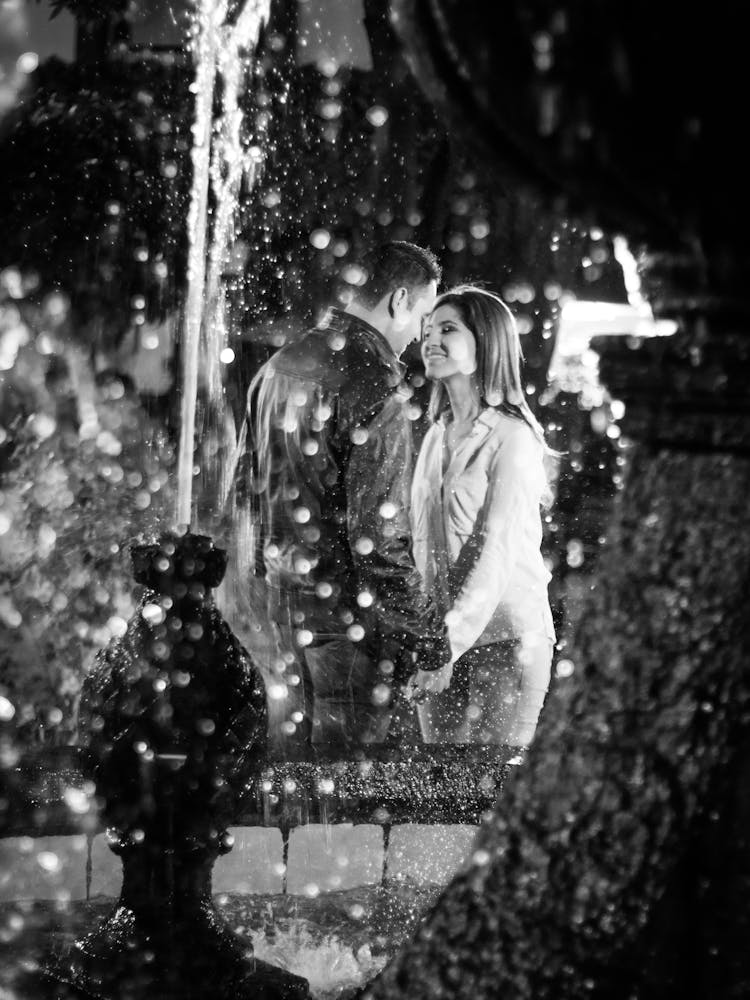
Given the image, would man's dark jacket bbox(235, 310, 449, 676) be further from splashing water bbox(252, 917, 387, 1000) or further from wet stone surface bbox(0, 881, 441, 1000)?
splashing water bbox(252, 917, 387, 1000)

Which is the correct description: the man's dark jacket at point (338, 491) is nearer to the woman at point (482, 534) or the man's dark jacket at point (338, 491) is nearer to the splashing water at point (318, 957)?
the woman at point (482, 534)

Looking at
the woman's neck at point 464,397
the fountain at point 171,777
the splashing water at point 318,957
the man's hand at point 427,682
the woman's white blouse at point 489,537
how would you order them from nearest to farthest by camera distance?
the fountain at point 171,777, the splashing water at point 318,957, the woman's white blouse at point 489,537, the man's hand at point 427,682, the woman's neck at point 464,397

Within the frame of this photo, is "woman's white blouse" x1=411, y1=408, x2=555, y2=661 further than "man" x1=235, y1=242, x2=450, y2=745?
Yes

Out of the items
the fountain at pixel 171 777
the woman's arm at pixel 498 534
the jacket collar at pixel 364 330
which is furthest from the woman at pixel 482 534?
the fountain at pixel 171 777

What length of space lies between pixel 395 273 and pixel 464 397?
646mm

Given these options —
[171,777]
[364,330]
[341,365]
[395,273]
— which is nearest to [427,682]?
[341,365]

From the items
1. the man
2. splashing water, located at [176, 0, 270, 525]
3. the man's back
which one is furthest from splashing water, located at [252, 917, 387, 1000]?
splashing water, located at [176, 0, 270, 525]

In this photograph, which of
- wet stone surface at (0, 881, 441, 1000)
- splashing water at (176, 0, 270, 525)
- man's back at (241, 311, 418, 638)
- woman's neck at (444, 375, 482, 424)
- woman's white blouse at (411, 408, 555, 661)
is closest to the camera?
wet stone surface at (0, 881, 441, 1000)

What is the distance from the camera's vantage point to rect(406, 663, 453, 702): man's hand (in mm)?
4836

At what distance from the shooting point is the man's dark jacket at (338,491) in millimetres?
4453

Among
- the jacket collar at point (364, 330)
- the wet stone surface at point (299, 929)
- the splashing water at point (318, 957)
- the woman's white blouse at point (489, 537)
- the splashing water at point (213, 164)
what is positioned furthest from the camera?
the splashing water at point (213, 164)

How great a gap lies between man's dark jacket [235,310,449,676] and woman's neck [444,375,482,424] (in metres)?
0.37

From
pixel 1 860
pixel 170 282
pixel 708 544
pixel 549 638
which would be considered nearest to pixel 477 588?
pixel 549 638

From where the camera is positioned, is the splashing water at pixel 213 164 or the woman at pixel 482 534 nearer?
the woman at pixel 482 534
